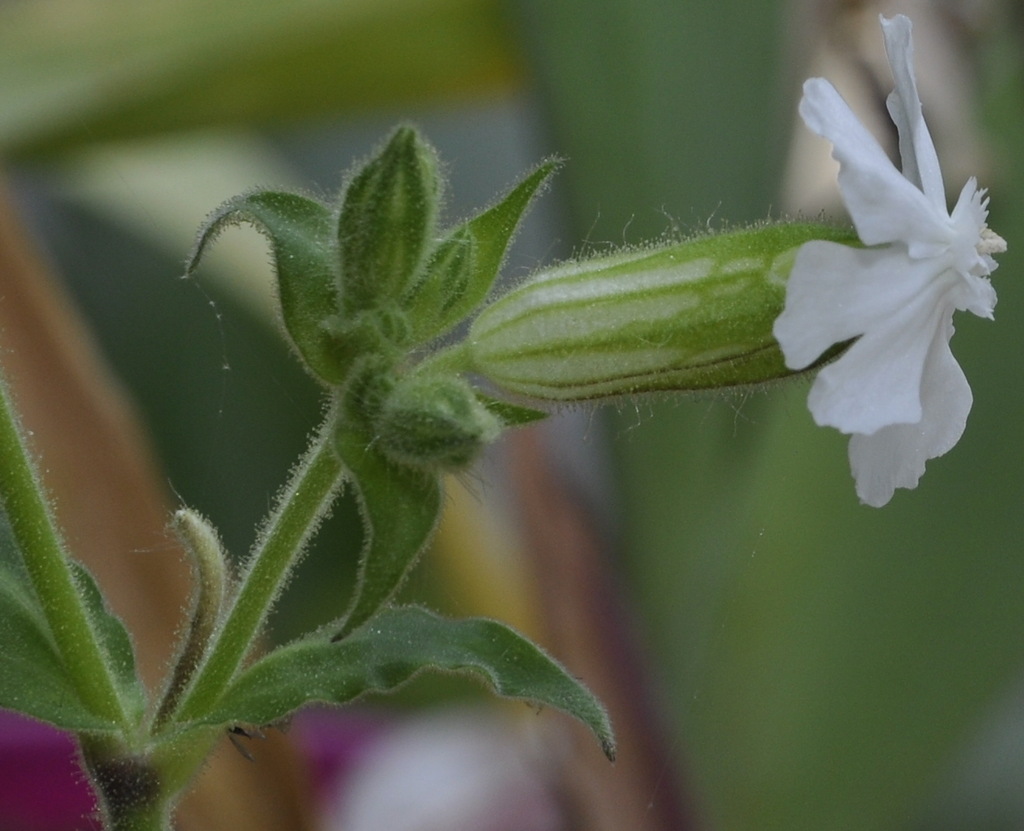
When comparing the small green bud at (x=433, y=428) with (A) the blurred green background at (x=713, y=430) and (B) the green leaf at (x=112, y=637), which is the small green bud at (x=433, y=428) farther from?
(A) the blurred green background at (x=713, y=430)

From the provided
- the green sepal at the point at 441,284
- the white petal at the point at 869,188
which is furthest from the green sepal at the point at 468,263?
the white petal at the point at 869,188

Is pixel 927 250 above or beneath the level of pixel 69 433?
beneath

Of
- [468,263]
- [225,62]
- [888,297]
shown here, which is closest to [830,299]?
[888,297]

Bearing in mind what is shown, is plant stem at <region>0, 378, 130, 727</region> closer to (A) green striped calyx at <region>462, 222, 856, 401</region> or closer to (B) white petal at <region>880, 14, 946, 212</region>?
(A) green striped calyx at <region>462, 222, 856, 401</region>

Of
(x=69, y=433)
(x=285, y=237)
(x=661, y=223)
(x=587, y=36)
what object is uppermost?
(x=587, y=36)

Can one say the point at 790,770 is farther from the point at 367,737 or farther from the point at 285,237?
the point at 285,237

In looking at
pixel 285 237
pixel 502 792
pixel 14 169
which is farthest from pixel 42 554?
pixel 14 169

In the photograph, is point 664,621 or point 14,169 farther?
point 14,169
